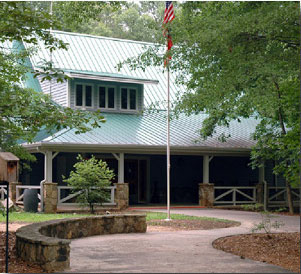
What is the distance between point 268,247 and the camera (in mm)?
10727

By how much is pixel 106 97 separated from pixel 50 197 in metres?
6.05

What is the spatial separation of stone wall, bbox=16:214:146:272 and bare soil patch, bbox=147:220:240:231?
1192mm

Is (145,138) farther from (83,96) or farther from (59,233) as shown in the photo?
(59,233)

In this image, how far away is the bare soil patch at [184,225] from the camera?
14875mm

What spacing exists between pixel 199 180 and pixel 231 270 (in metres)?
18.4

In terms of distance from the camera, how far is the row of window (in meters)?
23.9

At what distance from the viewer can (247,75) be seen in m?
11.6

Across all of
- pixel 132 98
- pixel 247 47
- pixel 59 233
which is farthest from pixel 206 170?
pixel 59 233

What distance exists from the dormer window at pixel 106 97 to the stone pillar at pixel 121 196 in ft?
14.4

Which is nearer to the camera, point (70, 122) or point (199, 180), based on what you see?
point (70, 122)

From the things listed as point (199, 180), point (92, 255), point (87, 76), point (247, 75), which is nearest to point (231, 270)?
point (92, 255)

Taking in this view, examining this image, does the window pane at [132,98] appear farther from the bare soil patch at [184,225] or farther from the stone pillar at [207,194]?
the bare soil patch at [184,225]

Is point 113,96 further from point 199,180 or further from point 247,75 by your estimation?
point 247,75

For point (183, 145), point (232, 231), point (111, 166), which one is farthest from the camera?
point (111, 166)
